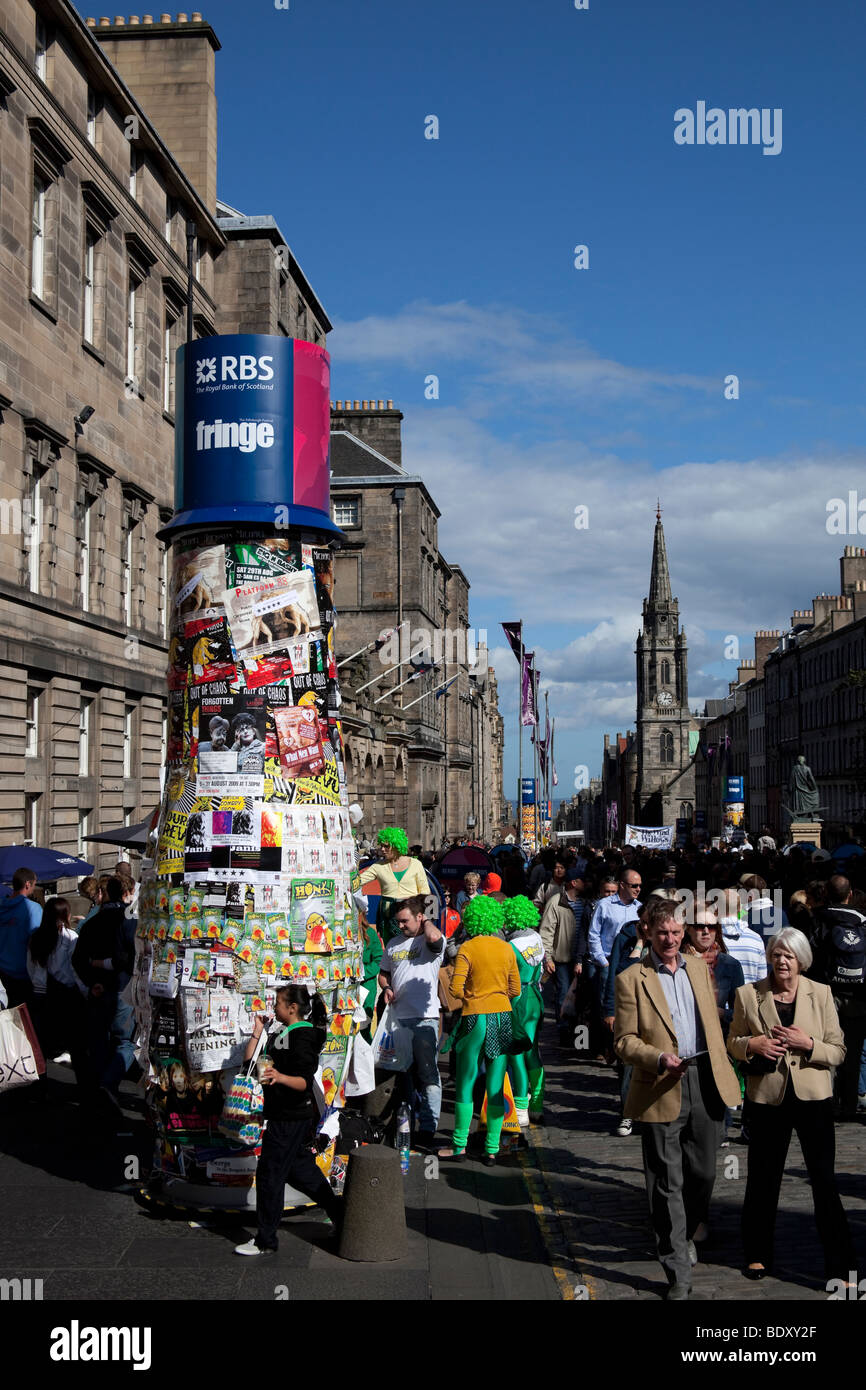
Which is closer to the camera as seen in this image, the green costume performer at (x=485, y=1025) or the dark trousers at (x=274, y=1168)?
the dark trousers at (x=274, y=1168)

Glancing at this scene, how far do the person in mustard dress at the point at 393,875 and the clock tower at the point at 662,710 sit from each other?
148 metres

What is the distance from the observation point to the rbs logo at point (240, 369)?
30.1 ft

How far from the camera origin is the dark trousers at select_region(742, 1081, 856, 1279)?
7004mm

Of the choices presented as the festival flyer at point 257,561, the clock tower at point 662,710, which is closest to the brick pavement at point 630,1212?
the festival flyer at point 257,561

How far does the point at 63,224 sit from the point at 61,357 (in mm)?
2386

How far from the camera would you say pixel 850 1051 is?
37.5ft

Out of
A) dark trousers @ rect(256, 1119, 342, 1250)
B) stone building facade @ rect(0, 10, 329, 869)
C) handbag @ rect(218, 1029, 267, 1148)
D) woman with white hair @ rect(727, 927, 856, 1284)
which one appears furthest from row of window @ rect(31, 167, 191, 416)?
woman with white hair @ rect(727, 927, 856, 1284)

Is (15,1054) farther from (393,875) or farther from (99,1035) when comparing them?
(393,875)

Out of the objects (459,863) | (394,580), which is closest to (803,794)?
(459,863)

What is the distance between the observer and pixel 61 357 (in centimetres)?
2425

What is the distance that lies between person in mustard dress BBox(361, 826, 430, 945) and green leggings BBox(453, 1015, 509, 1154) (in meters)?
3.07

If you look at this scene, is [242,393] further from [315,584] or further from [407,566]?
[407,566]

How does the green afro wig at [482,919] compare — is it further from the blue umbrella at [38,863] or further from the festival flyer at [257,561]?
the blue umbrella at [38,863]

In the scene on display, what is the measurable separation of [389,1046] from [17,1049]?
2.64 meters
